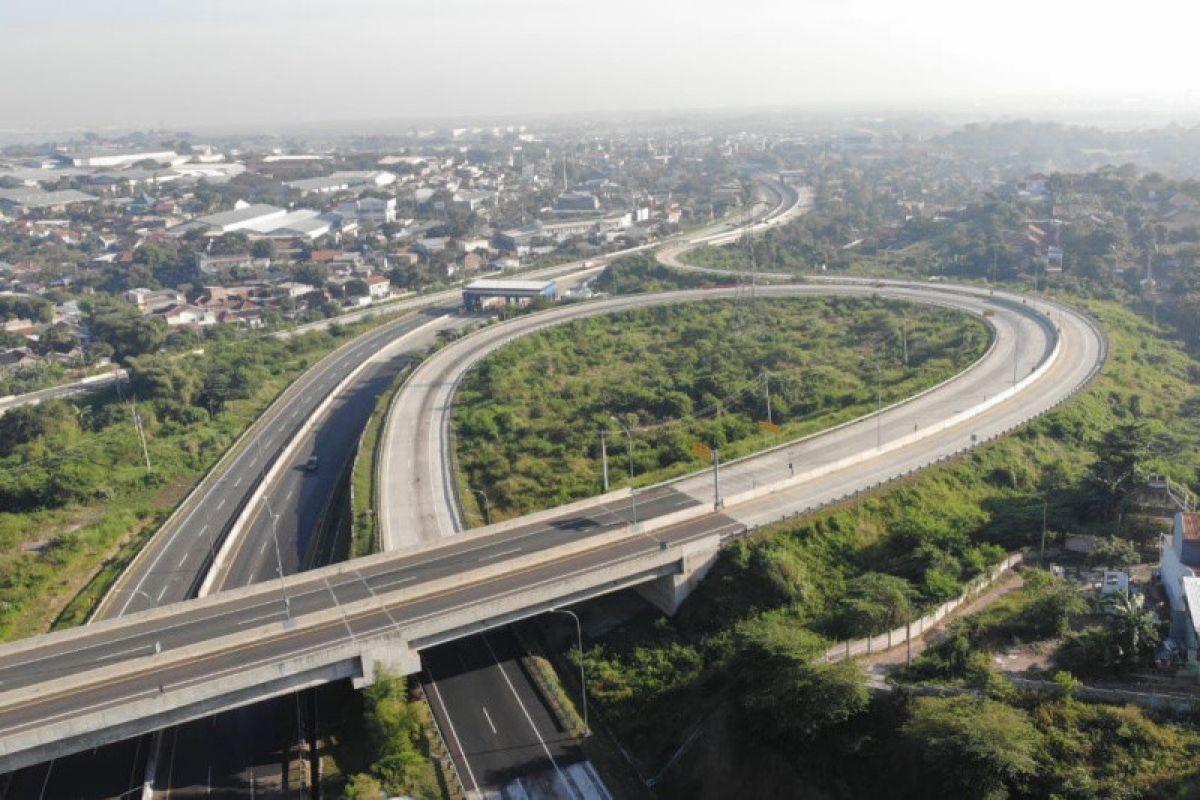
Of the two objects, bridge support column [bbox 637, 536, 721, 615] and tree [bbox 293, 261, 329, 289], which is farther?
tree [bbox 293, 261, 329, 289]

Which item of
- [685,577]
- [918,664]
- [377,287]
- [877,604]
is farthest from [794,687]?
[377,287]

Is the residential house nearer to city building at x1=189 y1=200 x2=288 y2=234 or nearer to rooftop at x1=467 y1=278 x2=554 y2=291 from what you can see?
rooftop at x1=467 y1=278 x2=554 y2=291

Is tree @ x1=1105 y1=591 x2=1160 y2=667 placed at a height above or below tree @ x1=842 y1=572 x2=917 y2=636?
above

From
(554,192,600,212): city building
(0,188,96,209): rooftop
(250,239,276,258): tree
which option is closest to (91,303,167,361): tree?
(250,239,276,258): tree

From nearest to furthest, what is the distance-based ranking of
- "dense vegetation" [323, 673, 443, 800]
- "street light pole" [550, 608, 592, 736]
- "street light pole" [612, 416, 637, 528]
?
1. "dense vegetation" [323, 673, 443, 800]
2. "street light pole" [550, 608, 592, 736]
3. "street light pole" [612, 416, 637, 528]

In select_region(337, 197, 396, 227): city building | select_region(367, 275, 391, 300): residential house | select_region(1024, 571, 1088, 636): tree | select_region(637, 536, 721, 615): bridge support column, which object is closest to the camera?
select_region(1024, 571, 1088, 636): tree

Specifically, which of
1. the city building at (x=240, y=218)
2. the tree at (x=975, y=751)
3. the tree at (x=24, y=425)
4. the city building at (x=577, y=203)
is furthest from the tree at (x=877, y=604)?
the city building at (x=577, y=203)

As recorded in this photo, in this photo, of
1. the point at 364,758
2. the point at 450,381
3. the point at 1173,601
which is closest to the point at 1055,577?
the point at 1173,601

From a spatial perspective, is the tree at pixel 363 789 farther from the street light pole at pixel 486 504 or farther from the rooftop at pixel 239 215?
the rooftop at pixel 239 215
